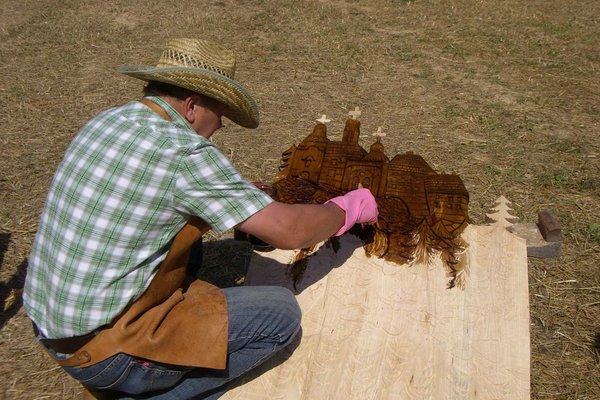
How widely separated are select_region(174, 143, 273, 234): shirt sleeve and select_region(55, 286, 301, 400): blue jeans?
1.54ft

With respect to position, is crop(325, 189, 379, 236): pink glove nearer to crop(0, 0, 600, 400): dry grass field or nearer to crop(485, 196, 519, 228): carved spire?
crop(485, 196, 519, 228): carved spire

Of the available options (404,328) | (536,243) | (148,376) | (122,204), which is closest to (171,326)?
(148,376)

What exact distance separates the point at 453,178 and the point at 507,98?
8.13ft

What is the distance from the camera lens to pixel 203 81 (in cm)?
178

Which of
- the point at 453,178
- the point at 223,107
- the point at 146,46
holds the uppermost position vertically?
the point at 223,107

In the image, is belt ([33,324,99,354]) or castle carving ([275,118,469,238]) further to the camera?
castle carving ([275,118,469,238])

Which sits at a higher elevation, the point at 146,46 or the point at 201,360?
the point at 201,360

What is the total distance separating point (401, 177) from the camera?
2992 mm

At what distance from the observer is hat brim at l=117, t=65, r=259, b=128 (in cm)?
174

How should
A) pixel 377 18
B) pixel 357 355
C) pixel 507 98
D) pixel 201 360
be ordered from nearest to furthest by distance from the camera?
pixel 201 360
pixel 357 355
pixel 507 98
pixel 377 18

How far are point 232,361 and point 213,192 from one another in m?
0.73

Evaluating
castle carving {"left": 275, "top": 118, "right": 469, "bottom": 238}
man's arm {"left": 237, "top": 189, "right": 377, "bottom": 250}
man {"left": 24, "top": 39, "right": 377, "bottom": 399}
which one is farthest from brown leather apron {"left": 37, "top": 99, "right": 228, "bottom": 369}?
castle carving {"left": 275, "top": 118, "right": 469, "bottom": 238}

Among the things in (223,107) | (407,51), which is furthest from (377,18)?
(223,107)

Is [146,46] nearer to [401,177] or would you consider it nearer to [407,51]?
[407,51]
